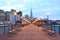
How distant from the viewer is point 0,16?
486 feet

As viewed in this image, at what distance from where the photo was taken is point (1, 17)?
150125mm

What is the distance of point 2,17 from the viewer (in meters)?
152

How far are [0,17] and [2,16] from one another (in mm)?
3194

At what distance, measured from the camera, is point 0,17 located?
151m

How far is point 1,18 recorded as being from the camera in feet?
501

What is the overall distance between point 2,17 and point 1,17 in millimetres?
1504

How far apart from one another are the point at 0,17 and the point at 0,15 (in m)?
2.38

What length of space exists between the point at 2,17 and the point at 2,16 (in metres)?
2.76

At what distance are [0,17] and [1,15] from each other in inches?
81.5

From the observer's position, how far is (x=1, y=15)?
15038 centimetres

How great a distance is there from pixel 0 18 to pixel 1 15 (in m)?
3.97

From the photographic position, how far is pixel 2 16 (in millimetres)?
148875

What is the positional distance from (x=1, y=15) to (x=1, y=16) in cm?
231

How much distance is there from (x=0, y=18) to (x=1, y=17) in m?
3.48
